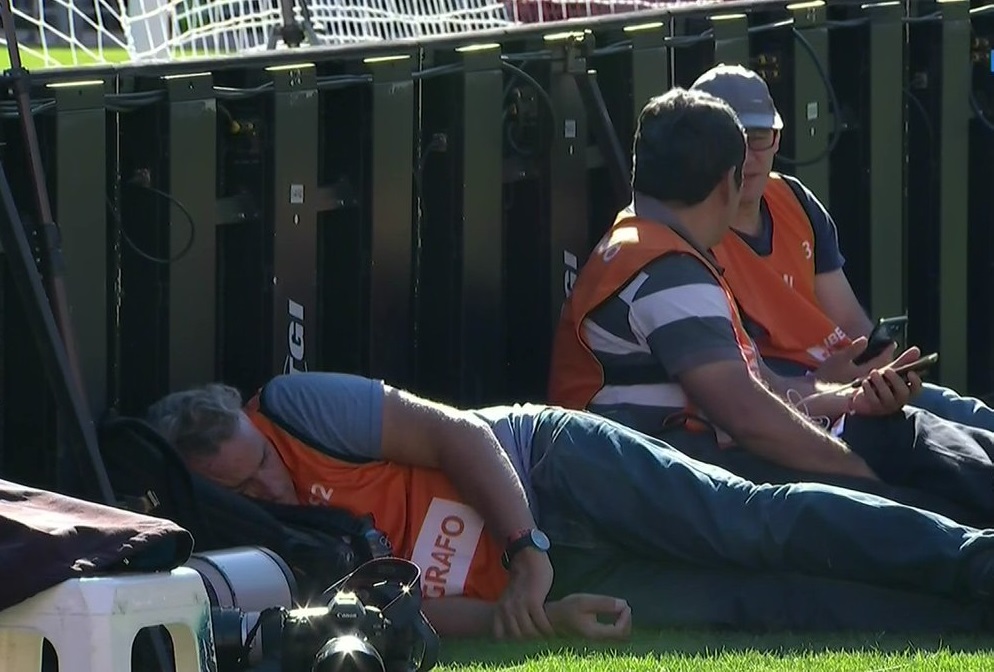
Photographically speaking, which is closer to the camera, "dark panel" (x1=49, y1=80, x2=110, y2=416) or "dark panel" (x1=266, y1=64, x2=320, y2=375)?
"dark panel" (x1=49, y1=80, x2=110, y2=416)

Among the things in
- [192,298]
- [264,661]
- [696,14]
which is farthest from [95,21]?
[264,661]

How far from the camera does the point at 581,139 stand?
21.0 ft

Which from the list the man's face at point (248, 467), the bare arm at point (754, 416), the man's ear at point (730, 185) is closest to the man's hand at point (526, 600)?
the man's face at point (248, 467)

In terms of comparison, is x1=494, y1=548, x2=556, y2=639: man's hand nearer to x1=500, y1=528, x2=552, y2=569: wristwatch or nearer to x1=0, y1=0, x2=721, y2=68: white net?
x1=500, y1=528, x2=552, y2=569: wristwatch

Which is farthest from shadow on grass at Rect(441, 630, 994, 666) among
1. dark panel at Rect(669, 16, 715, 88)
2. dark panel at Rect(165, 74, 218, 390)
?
dark panel at Rect(669, 16, 715, 88)

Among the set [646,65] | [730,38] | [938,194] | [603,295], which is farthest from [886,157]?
[603,295]

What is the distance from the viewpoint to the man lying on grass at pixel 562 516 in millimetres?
4828

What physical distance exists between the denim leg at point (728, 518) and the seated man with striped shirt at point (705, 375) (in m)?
0.26

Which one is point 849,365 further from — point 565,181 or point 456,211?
point 456,211

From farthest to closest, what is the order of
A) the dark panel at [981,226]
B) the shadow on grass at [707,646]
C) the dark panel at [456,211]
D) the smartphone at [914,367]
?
the dark panel at [981,226] → the dark panel at [456,211] → the smartphone at [914,367] → the shadow on grass at [707,646]

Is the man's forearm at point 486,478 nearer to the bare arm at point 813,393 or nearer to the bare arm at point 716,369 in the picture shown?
the bare arm at point 716,369

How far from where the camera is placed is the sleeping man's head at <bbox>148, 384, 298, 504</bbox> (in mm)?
4887

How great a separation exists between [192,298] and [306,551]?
936 millimetres

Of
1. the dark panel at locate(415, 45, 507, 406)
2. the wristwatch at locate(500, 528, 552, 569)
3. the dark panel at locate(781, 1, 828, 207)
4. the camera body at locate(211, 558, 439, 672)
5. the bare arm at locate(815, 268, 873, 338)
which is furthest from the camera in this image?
the dark panel at locate(781, 1, 828, 207)
